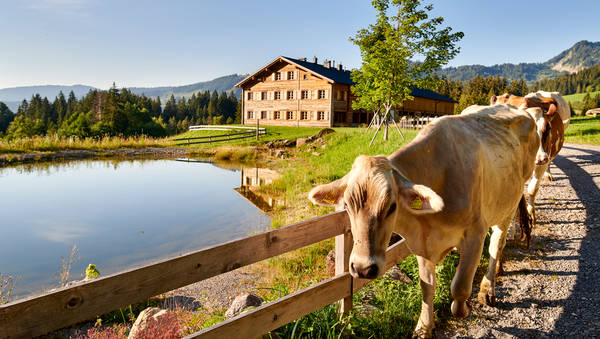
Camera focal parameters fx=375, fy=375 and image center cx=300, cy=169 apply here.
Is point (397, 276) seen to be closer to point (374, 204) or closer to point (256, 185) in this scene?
point (374, 204)

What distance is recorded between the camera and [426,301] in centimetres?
382

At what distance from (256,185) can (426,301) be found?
1565cm

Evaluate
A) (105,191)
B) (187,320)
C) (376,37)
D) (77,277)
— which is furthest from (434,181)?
(376,37)

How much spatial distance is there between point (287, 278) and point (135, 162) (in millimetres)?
24140

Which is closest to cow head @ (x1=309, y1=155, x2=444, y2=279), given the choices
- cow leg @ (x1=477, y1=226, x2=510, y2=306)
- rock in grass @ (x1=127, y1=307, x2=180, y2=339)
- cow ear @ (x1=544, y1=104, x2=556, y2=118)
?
rock in grass @ (x1=127, y1=307, x2=180, y2=339)

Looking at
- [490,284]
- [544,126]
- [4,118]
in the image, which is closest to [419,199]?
[490,284]

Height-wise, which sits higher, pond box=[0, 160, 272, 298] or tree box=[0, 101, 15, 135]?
tree box=[0, 101, 15, 135]

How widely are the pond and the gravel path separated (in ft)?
23.9

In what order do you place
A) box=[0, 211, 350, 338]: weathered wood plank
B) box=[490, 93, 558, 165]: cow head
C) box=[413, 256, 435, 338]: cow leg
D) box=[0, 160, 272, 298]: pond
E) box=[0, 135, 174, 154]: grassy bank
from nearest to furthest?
box=[0, 211, 350, 338]: weathered wood plank < box=[413, 256, 435, 338]: cow leg < box=[490, 93, 558, 165]: cow head < box=[0, 160, 272, 298]: pond < box=[0, 135, 174, 154]: grassy bank

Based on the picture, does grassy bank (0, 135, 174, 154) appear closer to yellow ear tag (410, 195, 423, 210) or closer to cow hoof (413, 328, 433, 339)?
cow hoof (413, 328, 433, 339)

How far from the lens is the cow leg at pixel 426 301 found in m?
3.74

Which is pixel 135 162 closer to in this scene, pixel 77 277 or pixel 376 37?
pixel 376 37

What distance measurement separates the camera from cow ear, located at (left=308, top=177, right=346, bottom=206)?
2.67 meters

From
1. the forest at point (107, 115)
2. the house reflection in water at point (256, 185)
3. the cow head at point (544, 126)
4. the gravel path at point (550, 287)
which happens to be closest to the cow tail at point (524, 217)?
the gravel path at point (550, 287)
